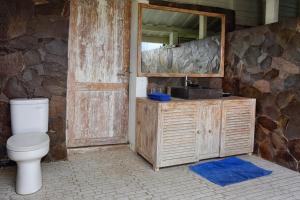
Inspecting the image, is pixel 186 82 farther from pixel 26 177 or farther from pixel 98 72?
pixel 26 177

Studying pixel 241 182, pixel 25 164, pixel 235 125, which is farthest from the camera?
pixel 235 125

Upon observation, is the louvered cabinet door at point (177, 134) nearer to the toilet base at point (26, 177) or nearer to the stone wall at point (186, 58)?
the stone wall at point (186, 58)

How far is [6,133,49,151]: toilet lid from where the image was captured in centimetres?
223

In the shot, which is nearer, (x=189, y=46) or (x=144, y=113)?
(x=144, y=113)

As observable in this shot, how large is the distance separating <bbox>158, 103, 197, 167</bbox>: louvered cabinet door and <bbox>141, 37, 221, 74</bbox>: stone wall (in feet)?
2.52

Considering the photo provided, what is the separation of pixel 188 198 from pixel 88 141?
1.74 m

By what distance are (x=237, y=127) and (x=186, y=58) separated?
1.16 m

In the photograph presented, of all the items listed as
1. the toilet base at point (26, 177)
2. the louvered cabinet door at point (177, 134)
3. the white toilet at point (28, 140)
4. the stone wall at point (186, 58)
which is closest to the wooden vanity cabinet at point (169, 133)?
the louvered cabinet door at point (177, 134)

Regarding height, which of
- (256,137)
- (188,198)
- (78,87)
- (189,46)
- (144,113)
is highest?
(189,46)

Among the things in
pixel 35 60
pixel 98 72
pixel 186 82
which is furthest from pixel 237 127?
pixel 35 60

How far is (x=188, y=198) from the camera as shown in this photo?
7.64 ft

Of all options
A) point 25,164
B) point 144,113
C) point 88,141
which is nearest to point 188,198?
point 144,113

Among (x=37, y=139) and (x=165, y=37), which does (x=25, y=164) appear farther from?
(x=165, y=37)

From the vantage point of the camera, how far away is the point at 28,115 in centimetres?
277
